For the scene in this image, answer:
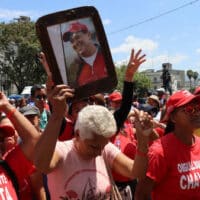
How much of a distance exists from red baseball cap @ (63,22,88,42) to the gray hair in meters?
0.43

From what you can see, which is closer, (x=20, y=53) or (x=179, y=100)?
(x=179, y=100)

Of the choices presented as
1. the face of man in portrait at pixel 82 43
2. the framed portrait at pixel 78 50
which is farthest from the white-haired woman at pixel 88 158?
the face of man in portrait at pixel 82 43

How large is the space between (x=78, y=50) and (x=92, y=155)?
2.01 ft

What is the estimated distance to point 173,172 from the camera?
3.05 metres

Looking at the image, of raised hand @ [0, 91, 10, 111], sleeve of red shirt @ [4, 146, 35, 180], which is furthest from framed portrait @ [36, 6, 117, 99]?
sleeve of red shirt @ [4, 146, 35, 180]

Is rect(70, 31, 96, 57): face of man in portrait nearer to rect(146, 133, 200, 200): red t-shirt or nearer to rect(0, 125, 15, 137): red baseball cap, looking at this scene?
rect(0, 125, 15, 137): red baseball cap

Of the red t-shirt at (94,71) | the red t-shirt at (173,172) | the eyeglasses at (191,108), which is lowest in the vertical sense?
the red t-shirt at (173,172)

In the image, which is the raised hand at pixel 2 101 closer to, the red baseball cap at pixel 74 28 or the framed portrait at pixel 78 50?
the framed portrait at pixel 78 50

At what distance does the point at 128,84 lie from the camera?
3902 mm

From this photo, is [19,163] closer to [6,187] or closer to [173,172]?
[6,187]

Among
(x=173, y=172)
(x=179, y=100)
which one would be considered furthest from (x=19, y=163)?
(x=179, y=100)

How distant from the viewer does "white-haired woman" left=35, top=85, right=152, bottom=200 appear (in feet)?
8.36

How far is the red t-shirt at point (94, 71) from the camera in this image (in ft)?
8.59

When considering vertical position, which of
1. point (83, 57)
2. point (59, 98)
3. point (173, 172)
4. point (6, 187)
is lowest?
point (173, 172)
